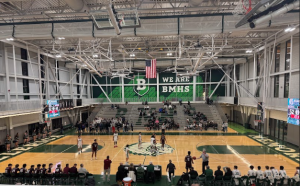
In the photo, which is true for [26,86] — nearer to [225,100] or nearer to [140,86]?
[140,86]

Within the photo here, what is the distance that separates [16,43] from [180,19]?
1559cm

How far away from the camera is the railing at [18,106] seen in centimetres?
1341

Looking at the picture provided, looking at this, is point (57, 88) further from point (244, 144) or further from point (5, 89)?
point (244, 144)

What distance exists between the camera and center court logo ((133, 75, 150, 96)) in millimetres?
32812

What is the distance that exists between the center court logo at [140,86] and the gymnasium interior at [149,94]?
0.19 metres

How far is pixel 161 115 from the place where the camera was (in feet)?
82.9

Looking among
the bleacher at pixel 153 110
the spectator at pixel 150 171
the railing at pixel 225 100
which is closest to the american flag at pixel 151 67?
Result: the bleacher at pixel 153 110

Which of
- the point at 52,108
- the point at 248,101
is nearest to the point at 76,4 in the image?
the point at 52,108

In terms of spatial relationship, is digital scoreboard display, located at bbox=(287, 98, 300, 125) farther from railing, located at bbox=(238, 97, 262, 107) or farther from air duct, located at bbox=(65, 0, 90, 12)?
railing, located at bbox=(238, 97, 262, 107)

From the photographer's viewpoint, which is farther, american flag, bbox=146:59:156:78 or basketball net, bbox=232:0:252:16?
american flag, bbox=146:59:156:78

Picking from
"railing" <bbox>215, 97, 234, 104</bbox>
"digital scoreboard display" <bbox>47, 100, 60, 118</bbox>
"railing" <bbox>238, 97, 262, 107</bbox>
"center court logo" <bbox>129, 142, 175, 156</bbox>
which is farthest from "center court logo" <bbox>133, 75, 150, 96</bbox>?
"center court logo" <bbox>129, 142, 175, 156</bbox>

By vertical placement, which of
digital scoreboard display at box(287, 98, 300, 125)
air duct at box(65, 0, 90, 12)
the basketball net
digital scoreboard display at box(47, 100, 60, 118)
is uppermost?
air duct at box(65, 0, 90, 12)

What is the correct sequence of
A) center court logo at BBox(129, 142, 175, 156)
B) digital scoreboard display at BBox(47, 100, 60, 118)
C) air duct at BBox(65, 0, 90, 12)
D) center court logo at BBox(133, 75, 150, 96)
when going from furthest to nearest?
center court logo at BBox(133, 75, 150, 96)
digital scoreboard display at BBox(47, 100, 60, 118)
center court logo at BBox(129, 142, 175, 156)
air duct at BBox(65, 0, 90, 12)

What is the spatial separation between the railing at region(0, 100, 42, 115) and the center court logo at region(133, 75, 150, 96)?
59.4 feet
